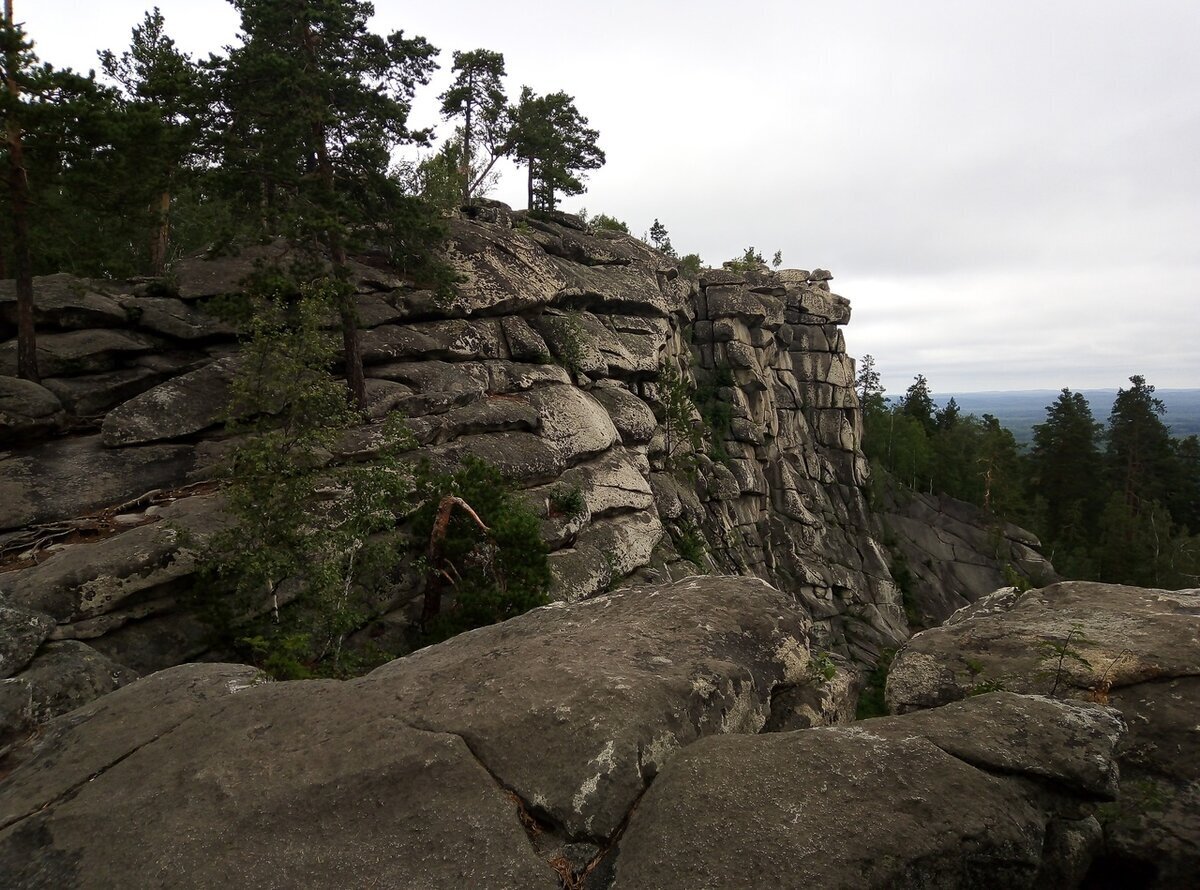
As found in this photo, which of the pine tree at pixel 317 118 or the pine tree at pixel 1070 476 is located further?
the pine tree at pixel 1070 476

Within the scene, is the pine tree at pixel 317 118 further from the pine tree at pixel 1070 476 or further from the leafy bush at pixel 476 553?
the pine tree at pixel 1070 476

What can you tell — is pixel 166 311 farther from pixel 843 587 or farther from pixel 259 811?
pixel 843 587

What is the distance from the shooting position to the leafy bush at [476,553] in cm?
1430

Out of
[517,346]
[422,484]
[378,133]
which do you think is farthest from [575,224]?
[422,484]

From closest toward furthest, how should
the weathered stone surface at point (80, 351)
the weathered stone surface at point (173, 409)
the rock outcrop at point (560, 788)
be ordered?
1. the rock outcrop at point (560, 788)
2. the weathered stone surface at point (173, 409)
3. the weathered stone surface at point (80, 351)

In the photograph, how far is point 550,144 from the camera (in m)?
39.2

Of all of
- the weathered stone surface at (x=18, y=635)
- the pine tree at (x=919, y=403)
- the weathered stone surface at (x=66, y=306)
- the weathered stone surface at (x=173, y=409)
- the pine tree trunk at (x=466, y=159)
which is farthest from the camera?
the pine tree at (x=919, y=403)

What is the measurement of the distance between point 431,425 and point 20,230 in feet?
40.1

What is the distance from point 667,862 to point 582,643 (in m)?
2.89

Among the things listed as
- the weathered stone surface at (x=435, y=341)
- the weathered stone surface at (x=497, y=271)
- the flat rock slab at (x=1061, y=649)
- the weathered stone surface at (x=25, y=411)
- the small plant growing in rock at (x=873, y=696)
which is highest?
the weathered stone surface at (x=497, y=271)

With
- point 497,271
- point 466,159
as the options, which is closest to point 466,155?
point 466,159

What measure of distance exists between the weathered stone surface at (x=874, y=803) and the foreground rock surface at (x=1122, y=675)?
655 millimetres

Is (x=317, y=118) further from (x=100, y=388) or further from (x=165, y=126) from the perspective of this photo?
(x=100, y=388)

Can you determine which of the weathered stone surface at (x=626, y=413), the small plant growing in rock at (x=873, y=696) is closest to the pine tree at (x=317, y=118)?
the weathered stone surface at (x=626, y=413)
